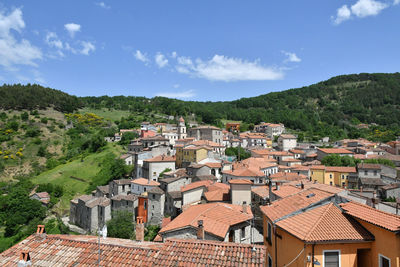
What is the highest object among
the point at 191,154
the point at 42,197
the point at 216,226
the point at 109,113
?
the point at 109,113

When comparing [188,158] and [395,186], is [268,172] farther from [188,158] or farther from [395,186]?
[395,186]

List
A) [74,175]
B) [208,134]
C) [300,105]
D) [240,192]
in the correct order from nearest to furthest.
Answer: [240,192] → [74,175] → [208,134] → [300,105]

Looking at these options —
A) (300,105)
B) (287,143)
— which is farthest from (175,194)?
(300,105)

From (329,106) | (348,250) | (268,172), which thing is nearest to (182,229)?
(348,250)

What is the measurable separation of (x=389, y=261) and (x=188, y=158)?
129ft

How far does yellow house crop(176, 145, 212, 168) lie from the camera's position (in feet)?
149

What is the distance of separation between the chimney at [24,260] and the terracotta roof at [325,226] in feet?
32.1

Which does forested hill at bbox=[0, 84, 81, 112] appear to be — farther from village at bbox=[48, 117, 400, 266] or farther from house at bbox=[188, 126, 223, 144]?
house at bbox=[188, 126, 223, 144]

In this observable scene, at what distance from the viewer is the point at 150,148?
52281mm

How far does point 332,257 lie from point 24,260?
36.8 feet

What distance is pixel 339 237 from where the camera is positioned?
30.2 ft

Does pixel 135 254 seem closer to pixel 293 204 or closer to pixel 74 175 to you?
pixel 293 204

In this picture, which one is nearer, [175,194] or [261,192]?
[261,192]

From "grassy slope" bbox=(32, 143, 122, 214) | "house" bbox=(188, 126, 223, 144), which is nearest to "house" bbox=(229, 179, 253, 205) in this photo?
"grassy slope" bbox=(32, 143, 122, 214)
